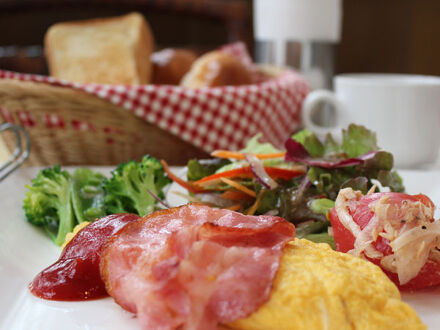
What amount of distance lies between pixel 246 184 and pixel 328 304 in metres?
0.85

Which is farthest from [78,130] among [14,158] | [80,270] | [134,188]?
[80,270]

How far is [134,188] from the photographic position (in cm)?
178

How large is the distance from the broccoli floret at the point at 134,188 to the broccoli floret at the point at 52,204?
0.15m

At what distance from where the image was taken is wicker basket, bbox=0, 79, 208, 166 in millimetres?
2191

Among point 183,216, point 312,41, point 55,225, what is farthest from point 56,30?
point 183,216

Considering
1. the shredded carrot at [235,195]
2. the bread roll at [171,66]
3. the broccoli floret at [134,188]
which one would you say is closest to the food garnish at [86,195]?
the broccoli floret at [134,188]

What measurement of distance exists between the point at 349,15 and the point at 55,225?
460cm

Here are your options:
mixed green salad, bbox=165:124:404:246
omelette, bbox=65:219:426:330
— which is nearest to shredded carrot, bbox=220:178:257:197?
mixed green salad, bbox=165:124:404:246

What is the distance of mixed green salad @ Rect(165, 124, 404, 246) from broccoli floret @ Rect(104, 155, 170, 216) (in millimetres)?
90

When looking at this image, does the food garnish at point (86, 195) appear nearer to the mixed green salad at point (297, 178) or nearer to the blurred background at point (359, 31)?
the mixed green salad at point (297, 178)

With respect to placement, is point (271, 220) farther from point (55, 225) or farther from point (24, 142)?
point (24, 142)

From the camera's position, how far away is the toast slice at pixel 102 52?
3008mm

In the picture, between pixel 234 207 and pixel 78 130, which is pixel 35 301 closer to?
pixel 234 207

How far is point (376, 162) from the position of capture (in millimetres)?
1703
